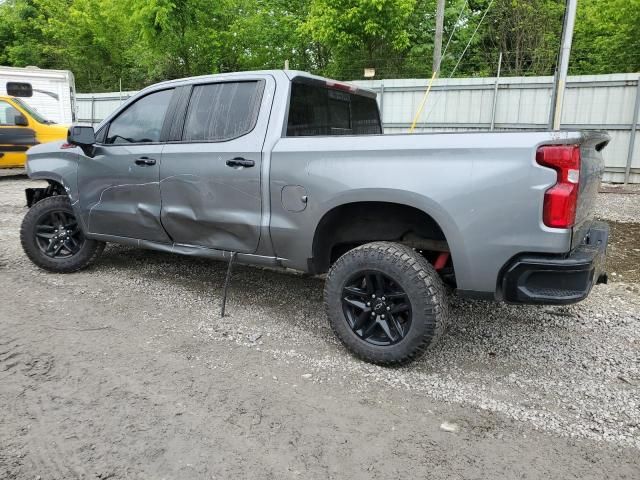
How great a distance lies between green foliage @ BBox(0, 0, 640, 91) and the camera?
1866cm

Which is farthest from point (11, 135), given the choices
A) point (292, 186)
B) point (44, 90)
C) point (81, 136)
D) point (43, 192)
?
point (292, 186)

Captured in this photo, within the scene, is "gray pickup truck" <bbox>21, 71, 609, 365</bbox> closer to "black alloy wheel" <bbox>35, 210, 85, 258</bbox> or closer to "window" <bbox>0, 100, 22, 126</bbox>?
"black alloy wheel" <bbox>35, 210, 85, 258</bbox>

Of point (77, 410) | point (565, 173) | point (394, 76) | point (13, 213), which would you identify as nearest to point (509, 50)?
point (394, 76)

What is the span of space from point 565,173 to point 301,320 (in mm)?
2251

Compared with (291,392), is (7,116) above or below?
above

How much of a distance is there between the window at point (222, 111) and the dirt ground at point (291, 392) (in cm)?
145

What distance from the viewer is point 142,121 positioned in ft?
14.8

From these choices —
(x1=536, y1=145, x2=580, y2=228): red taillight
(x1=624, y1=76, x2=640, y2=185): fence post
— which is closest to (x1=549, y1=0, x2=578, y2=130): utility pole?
(x1=536, y1=145, x2=580, y2=228): red taillight

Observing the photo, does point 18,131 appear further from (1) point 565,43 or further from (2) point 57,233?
(1) point 565,43

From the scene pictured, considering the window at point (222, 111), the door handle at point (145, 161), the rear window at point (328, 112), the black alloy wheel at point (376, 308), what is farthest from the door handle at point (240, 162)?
the black alloy wheel at point (376, 308)

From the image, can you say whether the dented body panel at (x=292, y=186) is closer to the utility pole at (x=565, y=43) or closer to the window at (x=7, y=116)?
the utility pole at (x=565, y=43)

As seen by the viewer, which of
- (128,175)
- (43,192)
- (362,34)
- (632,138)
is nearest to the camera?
(128,175)

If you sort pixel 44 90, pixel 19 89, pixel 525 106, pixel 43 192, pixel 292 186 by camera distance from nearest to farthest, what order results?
1. pixel 292 186
2. pixel 43 192
3. pixel 525 106
4. pixel 19 89
5. pixel 44 90

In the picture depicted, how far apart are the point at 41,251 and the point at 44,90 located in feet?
36.9
